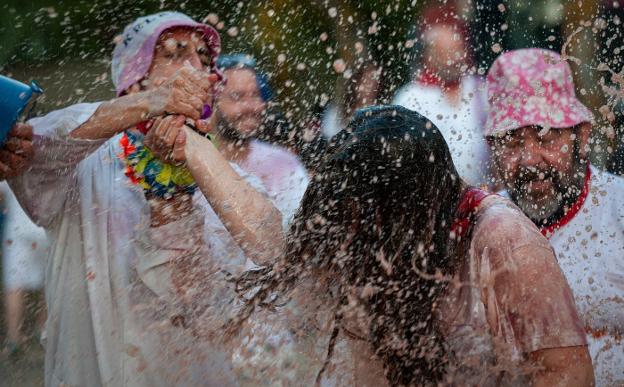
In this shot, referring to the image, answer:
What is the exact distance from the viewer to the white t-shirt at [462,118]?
3.64 meters

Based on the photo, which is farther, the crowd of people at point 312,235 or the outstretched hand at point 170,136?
the outstretched hand at point 170,136

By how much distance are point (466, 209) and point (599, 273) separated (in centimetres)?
98

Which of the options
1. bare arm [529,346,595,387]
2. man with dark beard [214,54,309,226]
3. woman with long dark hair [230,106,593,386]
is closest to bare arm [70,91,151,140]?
woman with long dark hair [230,106,593,386]

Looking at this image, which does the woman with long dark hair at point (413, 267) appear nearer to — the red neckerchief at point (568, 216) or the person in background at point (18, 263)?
the red neckerchief at point (568, 216)

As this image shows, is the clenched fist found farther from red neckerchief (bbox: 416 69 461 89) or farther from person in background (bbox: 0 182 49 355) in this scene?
red neckerchief (bbox: 416 69 461 89)

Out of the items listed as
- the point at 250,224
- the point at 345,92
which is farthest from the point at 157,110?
the point at 345,92

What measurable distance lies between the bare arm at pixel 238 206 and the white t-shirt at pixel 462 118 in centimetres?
108

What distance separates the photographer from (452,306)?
2357 mm

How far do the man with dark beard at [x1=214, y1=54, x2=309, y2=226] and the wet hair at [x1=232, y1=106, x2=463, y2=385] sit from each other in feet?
3.41

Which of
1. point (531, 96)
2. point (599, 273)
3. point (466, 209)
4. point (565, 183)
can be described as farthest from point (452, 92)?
point (466, 209)

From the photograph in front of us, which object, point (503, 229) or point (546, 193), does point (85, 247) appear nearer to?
point (503, 229)

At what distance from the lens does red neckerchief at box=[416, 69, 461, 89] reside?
161 inches

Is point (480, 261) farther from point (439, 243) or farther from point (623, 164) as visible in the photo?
point (623, 164)

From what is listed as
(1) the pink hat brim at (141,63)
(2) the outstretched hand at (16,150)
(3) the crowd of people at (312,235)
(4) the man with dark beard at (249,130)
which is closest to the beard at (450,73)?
(3) the crowd of people at (312,235)
